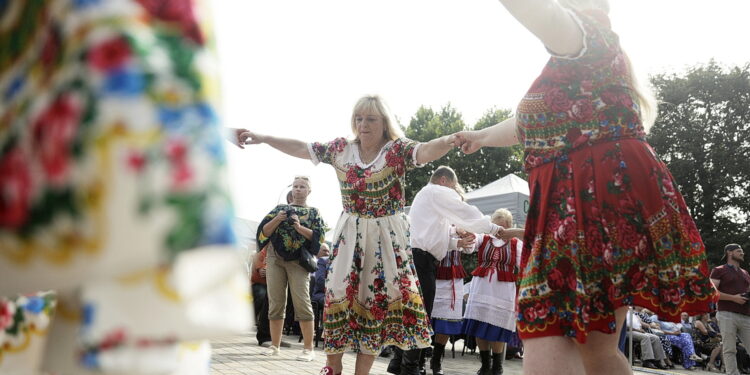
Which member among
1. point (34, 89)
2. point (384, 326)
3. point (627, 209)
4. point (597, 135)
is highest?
point (597, 135)

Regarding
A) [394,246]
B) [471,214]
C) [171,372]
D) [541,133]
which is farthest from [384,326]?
[171,372]

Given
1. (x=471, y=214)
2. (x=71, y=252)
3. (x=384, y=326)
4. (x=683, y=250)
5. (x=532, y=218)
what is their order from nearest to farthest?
1. (x=71, y=252)
2. (x=683, y=250)
3. (x=532, y=218)
4. (x=384, y=326)
5. (x=471, y=214)

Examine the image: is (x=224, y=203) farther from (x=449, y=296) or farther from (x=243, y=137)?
(x=449, y=296)

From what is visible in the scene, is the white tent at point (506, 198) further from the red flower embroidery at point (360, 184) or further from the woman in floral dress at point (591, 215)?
the woman in floral dress at point (591, 215)

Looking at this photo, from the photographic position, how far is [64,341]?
2.52 feet

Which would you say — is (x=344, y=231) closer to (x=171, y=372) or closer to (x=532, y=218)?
(x=532, y=218)

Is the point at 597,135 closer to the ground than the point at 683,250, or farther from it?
farther from it

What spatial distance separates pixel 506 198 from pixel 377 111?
7.33 meters

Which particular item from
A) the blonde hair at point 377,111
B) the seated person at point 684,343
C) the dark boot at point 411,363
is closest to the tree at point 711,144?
the seated person at point 684,343

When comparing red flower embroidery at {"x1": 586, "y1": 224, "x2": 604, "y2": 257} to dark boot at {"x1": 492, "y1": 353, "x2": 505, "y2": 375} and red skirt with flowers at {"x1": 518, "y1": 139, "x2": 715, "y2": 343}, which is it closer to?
red skirt with flowers at {"x1": 518, "y1": 139, "x2": 715, "y2": 343}

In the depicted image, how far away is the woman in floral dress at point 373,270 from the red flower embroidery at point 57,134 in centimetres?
400

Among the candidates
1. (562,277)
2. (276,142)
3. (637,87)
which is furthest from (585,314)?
(276,142)

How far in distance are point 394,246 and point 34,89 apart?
412 cm

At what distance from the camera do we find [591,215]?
7.54ft
